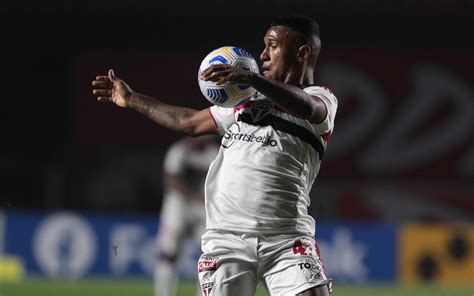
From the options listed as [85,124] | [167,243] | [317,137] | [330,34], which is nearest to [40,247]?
[167,243]

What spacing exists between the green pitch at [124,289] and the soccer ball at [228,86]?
6.29 m

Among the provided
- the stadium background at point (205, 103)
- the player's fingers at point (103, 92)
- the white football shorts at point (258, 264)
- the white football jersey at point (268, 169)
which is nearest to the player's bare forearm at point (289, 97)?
the white football jersey at point (268, 169)

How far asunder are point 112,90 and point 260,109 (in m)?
0.86

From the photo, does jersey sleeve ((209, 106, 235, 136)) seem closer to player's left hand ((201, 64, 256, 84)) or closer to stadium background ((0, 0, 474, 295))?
player's left hand ((201, 64, 256, 84))

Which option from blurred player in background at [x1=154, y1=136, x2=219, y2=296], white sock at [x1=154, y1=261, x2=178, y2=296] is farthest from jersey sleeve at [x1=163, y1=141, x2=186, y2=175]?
white sock at [x1=154, y1=261, x2=178, y2=296]

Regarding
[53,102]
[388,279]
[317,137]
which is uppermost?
[53,102]

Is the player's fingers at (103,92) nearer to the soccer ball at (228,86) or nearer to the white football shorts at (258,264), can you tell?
the soccer ball at (228,86)

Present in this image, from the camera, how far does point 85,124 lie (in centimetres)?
2100

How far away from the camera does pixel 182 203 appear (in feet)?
40.6

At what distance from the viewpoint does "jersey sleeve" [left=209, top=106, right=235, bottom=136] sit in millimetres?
5539

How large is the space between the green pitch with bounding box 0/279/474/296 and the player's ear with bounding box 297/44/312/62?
248 inches

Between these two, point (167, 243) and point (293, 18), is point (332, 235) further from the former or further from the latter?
point (293, 18)

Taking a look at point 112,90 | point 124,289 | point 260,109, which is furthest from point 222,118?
point 124,289

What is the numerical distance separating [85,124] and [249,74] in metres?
16.4
